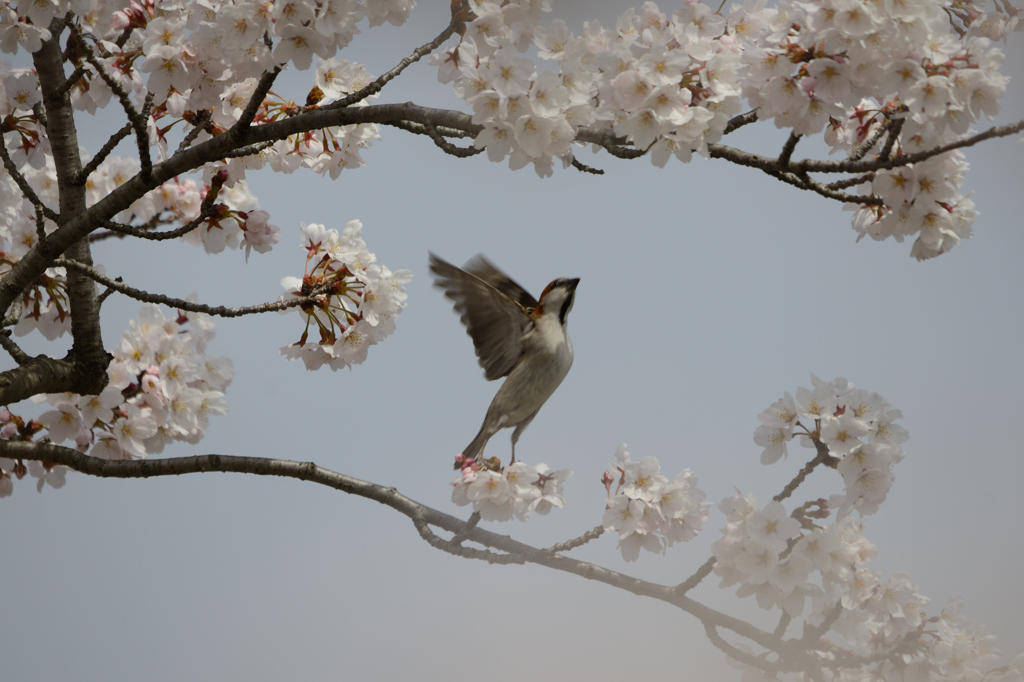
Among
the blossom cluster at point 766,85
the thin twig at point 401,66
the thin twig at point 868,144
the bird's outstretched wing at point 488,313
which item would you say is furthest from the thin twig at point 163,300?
the thin twig at point 868,144

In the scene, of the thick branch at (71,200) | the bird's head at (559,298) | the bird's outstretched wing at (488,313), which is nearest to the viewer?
the thick branch at (71,200)

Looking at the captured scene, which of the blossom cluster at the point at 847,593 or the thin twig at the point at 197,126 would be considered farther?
the thin twig at the point at 197,126

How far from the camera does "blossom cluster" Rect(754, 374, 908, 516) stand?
2279 millimetres

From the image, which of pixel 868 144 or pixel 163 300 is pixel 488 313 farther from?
pixel 868 144

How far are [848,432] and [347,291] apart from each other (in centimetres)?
178

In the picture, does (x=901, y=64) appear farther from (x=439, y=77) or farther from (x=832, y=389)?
(x=439, y=77)

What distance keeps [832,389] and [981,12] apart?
119cm

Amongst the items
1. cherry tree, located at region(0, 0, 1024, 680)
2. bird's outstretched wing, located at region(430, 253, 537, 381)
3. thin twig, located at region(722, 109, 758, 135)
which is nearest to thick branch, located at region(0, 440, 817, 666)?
cherry tree, located at region(0, 0, 1024, 680)

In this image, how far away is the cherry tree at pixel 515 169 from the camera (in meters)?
1.87

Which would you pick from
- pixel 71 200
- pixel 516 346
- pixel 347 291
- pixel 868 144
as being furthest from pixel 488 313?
pixel 868 144

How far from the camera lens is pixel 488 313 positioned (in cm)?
360

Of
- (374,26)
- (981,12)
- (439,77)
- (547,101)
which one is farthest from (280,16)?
(981,12)

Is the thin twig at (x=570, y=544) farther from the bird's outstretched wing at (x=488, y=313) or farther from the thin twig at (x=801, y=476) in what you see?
the bird's outstretched wing at (x=488, y=313)

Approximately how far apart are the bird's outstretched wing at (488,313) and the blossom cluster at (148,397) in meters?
1.04
